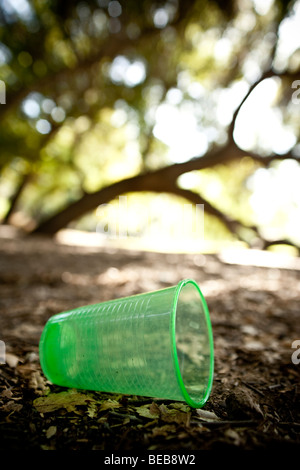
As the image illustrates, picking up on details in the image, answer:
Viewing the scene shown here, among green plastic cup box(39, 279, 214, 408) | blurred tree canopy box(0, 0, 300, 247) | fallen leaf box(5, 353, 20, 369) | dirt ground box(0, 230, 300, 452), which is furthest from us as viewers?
blurred tree canopy box(0, 0, 300, 247)

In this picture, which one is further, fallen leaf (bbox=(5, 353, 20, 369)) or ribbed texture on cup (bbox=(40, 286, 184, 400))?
fallen leaf (bbox=(5, 353, 20, 369))

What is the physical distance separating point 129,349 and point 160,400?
0.26m

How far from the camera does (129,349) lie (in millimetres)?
1218

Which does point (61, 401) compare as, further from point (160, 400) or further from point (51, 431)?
point (160, 400)

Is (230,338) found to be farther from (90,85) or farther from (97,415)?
(90,85)

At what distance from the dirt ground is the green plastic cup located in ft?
0.23

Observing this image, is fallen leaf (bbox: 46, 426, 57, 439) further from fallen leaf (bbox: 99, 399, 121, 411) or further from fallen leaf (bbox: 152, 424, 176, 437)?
fallen leaf (bbox: 152, 424, 176, 437)

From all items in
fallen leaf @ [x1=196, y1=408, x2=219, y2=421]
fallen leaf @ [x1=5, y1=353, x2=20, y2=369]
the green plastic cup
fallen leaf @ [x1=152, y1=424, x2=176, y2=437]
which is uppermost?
the green plastic cup

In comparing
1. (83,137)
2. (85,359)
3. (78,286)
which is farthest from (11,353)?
(83,137)

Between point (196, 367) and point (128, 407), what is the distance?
0.42 m

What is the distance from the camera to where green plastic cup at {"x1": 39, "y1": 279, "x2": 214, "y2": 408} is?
1.14m

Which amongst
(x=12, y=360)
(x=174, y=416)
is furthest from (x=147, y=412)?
(x=12, y=360)

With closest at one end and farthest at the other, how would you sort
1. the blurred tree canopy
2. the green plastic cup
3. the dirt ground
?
the dirt ground < the green plastic cup < the blurred tree canopy

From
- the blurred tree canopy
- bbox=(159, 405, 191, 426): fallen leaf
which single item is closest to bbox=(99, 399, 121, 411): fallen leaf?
bbox=(159, 405, 191, 426): fallen leaf
